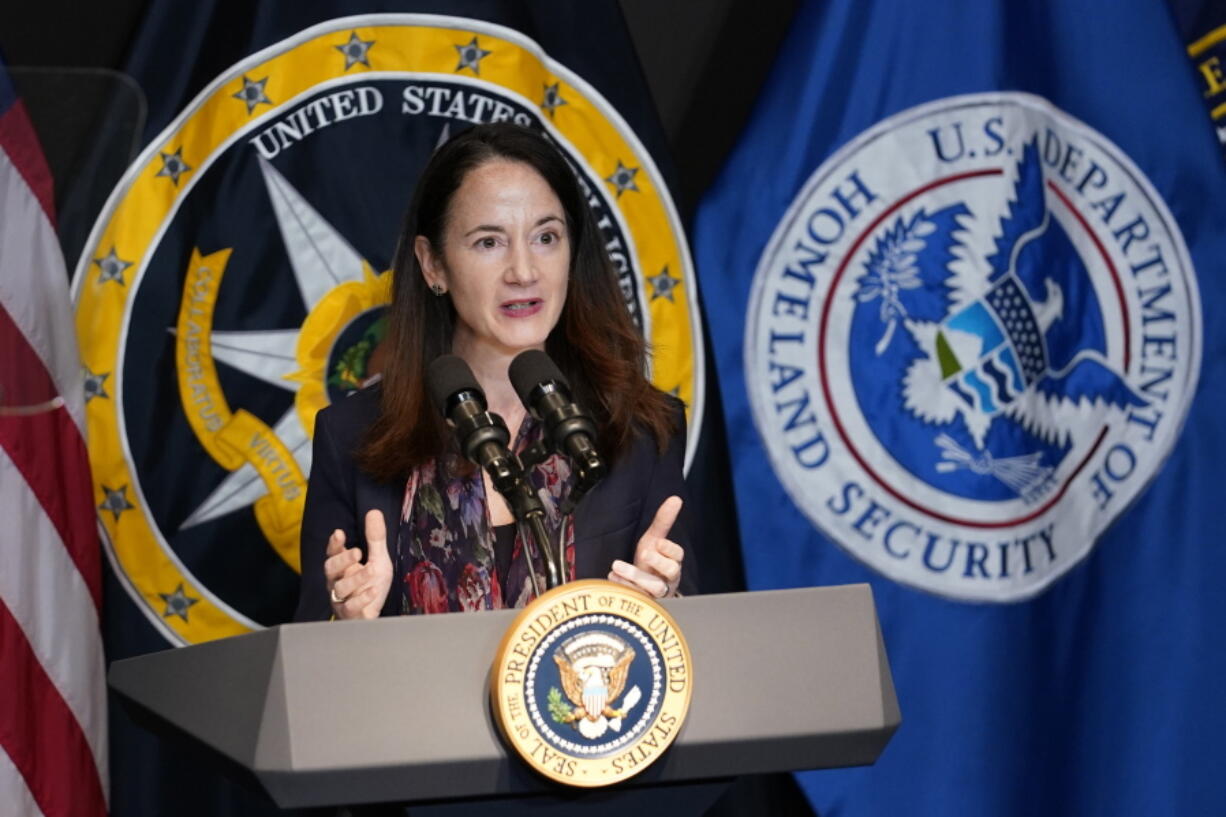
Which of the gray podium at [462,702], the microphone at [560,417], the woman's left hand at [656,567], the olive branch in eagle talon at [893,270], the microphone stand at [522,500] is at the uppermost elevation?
the olive branch in eagle talon at [893,270]

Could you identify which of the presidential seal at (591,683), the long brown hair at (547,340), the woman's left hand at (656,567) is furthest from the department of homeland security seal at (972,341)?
the presidential seal at (591,683)

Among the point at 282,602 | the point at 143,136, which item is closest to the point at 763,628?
the point at 282,602

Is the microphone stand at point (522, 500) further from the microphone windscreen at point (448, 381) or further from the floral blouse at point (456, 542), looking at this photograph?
the floral blouse at point (456, 542)

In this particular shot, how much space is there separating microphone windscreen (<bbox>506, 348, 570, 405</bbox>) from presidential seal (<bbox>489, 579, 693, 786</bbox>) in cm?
21

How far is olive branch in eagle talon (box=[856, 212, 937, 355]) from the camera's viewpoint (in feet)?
9.59

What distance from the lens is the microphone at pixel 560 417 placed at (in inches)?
54.2

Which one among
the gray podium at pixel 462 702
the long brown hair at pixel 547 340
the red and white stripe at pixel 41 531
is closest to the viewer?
the gray podium at pixel 462 702

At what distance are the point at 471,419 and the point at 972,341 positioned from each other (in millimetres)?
1720

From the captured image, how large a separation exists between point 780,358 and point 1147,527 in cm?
71

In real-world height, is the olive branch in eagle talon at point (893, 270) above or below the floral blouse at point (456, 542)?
above

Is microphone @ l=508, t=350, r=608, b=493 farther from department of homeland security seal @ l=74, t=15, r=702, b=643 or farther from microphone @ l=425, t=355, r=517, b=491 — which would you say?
department of homeland security seal @ l=74, t=15, r=702, b=643

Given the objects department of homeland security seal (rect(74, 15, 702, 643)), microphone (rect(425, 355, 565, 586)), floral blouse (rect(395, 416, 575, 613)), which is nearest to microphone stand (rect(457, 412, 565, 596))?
microphone (rect(425, 355, 565, 586))

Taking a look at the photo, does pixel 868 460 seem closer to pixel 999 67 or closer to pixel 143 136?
pixel 999 67

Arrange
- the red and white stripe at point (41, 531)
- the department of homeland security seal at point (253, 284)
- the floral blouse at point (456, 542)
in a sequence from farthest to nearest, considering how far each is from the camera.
Result: the department of homeland security seal at point (253, 284) < the red and white stripe at point (41, 531) < the floral blouse at point (456, 542)
